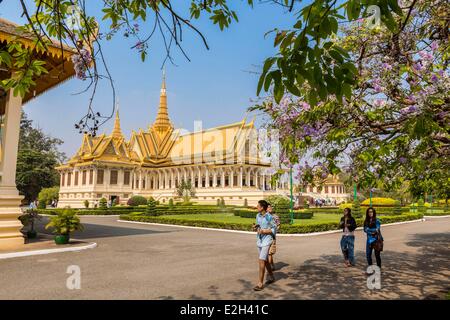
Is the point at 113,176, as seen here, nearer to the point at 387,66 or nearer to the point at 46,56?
the point at 46,56

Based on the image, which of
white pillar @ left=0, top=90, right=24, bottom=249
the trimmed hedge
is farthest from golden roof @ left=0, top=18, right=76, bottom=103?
the trimmed hedge

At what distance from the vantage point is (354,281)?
7027 millimetres

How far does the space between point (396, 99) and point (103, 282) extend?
6.10 meters

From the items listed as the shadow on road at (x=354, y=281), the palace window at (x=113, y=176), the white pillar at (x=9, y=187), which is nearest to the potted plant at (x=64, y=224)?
the white pillar at (x=9, y=187)

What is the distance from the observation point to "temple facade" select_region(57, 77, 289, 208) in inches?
1868

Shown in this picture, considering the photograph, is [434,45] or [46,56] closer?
[434,45]

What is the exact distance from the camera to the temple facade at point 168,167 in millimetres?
47438

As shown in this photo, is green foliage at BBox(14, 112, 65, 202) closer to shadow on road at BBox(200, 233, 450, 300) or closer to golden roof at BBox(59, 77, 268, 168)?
golden roof at BBox(59, 77, 268, 168)

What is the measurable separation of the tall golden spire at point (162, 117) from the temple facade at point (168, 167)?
0.21m

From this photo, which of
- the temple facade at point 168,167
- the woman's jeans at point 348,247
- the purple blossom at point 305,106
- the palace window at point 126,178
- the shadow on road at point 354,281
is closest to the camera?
the purple blossom at point 305,106

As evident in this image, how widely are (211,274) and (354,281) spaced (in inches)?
116

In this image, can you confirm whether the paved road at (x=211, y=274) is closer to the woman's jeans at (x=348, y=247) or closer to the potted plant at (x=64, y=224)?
the woman's jeans at (x=348, y=247)

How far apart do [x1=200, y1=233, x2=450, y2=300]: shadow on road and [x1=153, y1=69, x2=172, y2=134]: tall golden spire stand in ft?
179

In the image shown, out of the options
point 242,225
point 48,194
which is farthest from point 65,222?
point 48,194
